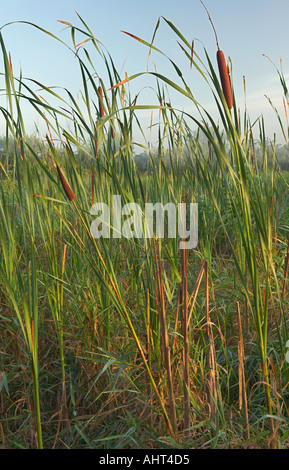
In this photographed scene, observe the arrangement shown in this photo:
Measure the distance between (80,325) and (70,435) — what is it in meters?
0.37

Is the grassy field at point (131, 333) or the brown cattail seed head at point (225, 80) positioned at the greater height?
the brown cattail seed head at point (225, 80)

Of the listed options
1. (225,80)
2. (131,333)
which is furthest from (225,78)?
(131,333)

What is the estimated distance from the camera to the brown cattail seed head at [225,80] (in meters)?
0.84

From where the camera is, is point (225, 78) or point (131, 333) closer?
point (225, 78)

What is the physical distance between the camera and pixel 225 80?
2.78 feet

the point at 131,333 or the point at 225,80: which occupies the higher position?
the point at 225,80

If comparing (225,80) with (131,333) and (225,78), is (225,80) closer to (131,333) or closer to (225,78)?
(225,78)

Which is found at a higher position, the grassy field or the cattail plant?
the cattail plant

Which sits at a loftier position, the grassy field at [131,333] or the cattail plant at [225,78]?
the cattail plant at [225,78]

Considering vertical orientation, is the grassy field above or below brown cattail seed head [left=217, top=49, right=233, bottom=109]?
below

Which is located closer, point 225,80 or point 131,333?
point 225,80

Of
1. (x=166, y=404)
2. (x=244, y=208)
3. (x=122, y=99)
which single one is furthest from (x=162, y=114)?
(x=166, y=404)

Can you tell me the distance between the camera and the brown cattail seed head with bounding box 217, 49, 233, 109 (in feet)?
2.76

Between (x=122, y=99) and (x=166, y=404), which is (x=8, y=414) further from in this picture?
(x=122, y=99)
